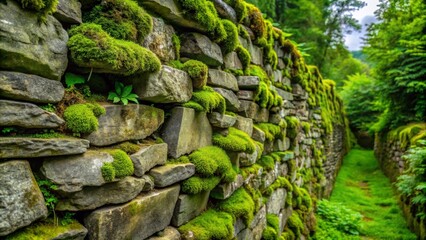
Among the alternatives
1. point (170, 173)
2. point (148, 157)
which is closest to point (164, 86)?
point (148, 157)

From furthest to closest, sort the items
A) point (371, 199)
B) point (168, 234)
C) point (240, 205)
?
point (371, 199) < point (240, 205) < point (168, 234)

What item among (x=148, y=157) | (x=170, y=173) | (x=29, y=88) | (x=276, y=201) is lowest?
(x=276, y=201)

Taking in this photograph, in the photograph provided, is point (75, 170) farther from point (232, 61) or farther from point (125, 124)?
point (232, 61)

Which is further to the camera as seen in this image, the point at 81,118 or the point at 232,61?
the point at 232,61

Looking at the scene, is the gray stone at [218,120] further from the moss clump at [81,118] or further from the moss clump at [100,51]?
the moss clump at [81,118]

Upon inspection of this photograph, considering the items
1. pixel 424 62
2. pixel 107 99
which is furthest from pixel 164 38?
pixel 424 62

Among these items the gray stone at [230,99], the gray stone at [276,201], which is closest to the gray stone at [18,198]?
the gray stone at [230,99]

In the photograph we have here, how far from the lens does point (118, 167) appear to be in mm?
1704

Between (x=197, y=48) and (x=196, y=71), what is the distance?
0.88ft

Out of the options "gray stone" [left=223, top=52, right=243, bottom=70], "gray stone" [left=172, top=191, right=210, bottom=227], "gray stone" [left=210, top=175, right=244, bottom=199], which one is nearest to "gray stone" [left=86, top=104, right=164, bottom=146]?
"gray stone" [left=172, top=191, right=210, bottom=227]

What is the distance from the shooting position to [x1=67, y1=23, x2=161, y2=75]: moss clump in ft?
5.27

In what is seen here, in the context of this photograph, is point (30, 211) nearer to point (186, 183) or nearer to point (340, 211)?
point (186, 183)

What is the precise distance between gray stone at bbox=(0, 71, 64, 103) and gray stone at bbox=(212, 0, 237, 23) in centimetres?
191

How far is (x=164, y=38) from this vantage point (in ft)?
7.63
